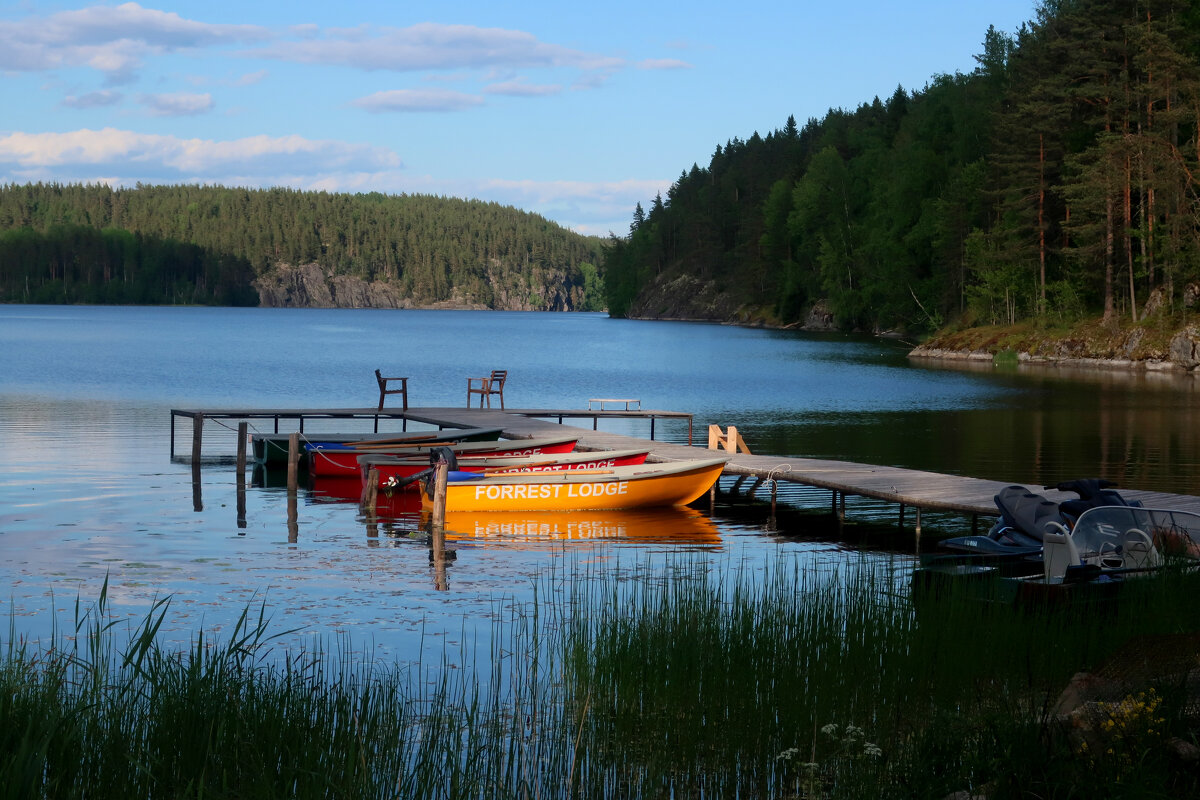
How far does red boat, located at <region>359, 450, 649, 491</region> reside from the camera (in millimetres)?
20500

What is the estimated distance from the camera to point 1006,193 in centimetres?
6756

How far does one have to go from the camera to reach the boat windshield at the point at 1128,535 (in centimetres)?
1059

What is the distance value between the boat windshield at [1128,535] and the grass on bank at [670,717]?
1.14 meters

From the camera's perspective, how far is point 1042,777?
585 centimetres

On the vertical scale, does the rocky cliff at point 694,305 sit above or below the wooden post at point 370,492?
above

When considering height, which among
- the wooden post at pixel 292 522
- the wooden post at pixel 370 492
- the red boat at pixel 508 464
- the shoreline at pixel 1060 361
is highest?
the shoreline at pixel 1060 361

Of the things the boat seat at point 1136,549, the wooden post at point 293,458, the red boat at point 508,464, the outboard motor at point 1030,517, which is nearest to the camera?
the boat seat at point 1136,549

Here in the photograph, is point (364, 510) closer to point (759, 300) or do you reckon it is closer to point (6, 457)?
point (6, 457)

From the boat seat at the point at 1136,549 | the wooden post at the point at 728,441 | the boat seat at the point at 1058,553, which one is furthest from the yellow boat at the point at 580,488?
A: the boat seat at the point at 1136,549

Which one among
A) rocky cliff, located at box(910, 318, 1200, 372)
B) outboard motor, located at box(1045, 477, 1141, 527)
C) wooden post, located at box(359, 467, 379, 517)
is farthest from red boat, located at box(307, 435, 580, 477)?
rocky cliff, located at box(910, 318, 1200, 372)

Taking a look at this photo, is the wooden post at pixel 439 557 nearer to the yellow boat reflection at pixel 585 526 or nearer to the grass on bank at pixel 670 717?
the yellow boat reflection at pixel 585 526

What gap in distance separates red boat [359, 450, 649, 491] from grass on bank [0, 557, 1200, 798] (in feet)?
34.8

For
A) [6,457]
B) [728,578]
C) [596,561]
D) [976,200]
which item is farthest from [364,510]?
[976,200]

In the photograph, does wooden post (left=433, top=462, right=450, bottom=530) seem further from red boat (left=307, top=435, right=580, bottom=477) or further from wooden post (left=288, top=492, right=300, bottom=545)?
red boat (left=307, top=435, right=580, bottom=477)
